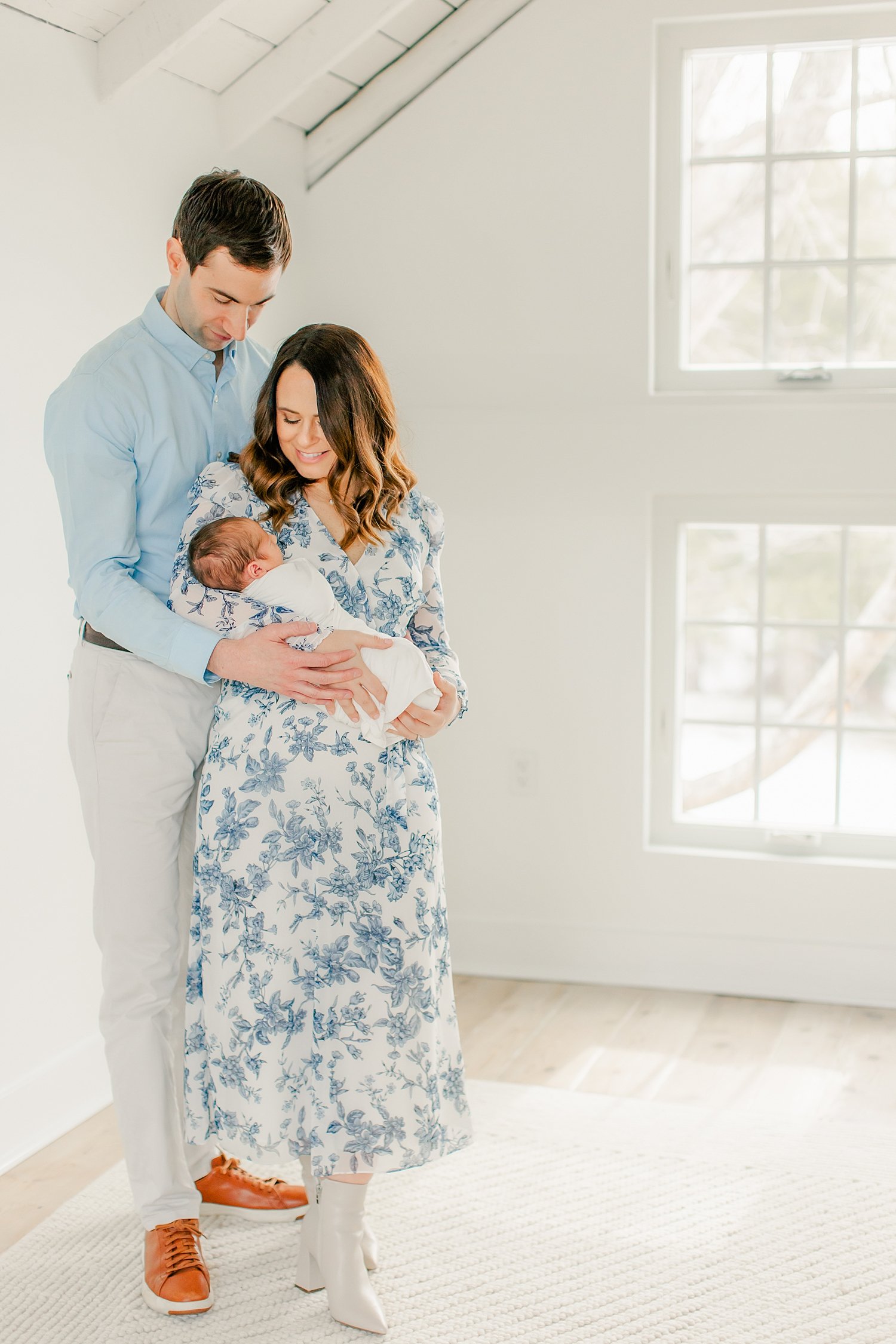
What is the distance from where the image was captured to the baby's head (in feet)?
6.09

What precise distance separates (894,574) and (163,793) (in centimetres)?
213

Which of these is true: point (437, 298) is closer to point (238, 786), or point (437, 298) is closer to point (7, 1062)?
point (238, 786)

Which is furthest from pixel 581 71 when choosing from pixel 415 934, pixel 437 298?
pixel 415 934

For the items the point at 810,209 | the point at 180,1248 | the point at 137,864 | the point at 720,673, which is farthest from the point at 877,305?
the point at 180,1248

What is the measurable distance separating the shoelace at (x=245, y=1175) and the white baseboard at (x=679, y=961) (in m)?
1.19

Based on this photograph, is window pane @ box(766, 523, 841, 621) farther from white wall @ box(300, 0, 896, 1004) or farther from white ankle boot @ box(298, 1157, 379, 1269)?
white ankle boot @ box(298, 1157, 379, 1269)

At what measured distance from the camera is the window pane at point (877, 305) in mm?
3162

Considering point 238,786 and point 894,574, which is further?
point 894,574

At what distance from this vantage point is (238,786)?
6.18ft

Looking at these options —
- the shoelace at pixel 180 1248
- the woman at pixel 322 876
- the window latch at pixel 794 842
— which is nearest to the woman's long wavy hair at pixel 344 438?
the woman at pixel 322 876

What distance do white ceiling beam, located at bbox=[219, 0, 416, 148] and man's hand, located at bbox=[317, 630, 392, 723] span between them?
172cm

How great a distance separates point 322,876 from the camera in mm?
1875

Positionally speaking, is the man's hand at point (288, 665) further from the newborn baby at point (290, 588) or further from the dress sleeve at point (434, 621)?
the dress sleeve at point (434, 621)

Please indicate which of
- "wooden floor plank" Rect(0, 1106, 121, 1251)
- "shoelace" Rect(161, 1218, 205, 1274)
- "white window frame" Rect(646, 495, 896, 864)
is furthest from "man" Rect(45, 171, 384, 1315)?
"white window frame" Rect(646, 495, 896, 864)
